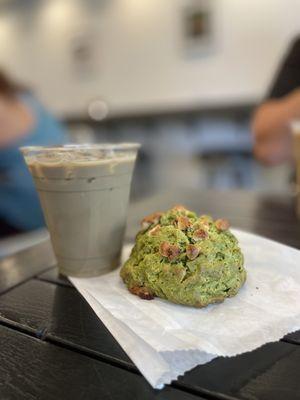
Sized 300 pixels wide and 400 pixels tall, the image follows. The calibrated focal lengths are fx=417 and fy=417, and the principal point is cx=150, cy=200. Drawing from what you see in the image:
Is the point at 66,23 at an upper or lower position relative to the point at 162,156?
upper

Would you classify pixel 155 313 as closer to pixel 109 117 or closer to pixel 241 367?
pixel 241 367

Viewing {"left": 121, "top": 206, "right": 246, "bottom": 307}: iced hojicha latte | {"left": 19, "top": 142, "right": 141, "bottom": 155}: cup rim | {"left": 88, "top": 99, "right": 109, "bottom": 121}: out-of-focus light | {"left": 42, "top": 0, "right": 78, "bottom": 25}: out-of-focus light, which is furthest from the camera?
{"left": 42, "top": 0, "right": 78, "bottom": 25}: out-of-focus light

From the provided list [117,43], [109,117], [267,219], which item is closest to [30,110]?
[267,219]

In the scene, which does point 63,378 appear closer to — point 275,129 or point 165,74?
point 275,129

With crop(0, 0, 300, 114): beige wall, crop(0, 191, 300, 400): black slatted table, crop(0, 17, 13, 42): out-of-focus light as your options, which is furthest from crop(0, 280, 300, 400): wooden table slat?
crop(0, 17, 13, 42): out-of-focus light

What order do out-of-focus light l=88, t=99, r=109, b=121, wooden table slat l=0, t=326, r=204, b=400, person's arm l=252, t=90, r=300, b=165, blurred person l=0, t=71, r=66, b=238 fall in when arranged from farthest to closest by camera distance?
out-of-focus light l=88, t=99, r=109, b=121 < person's arm l=252, t=90, r=300, b=165 < blurred person l=0, t=71, r=66, b=238 < wooden table slat l=0, t=326, r=204, b=400

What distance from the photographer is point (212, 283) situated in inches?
20.9

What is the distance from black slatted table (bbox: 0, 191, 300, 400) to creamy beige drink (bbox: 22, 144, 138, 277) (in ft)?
0.19

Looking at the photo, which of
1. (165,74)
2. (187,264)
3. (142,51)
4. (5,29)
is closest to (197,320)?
(187,264)

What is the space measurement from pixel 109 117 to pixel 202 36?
1139 millimetres

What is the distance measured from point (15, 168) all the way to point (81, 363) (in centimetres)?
125

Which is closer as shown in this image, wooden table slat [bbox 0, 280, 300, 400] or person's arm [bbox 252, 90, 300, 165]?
wooden table slat [bbox 0, 280, 300, 400]

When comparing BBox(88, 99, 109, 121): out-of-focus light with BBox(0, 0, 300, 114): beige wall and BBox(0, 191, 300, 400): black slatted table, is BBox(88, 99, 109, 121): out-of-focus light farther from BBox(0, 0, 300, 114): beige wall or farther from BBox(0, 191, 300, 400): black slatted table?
BBox(0, 191, 300, 400): black slatted table

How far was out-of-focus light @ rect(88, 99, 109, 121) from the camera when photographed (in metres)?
4.23
